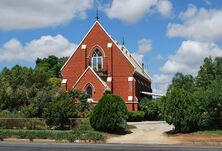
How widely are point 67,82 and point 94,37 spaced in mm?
7962

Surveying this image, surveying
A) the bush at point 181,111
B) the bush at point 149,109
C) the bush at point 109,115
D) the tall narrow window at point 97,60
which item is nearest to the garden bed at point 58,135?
the bush at point 109,115

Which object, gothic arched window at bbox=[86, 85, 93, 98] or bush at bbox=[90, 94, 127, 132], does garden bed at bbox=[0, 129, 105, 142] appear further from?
gothic arched window at bbox=[86, 85, 93, 98]

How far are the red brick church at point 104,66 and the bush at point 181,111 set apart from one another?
25114mm

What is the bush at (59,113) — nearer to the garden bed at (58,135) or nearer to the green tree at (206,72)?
the garden bed at (58,135)

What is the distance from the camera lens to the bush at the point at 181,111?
30359mm

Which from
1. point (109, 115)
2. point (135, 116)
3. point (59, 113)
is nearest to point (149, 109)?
point (135, 116)

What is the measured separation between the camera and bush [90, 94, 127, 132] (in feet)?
105

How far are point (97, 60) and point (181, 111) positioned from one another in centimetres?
3103

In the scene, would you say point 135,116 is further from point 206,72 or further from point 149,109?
point 206,72

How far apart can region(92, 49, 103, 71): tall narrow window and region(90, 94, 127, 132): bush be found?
2711 centimetres

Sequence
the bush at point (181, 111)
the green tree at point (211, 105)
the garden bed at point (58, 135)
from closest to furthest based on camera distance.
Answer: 1. the green tree at point (211, 105)
2. the garden bed at point (58, 135)
3. the bush at point (181, 111)

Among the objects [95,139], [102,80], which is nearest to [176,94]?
[95,139]

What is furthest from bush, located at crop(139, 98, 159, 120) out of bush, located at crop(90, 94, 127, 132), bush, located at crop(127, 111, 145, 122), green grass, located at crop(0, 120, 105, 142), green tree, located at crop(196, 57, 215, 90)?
green grass, located at crop(0, 120, 105, 142)

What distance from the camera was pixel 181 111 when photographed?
100ft
